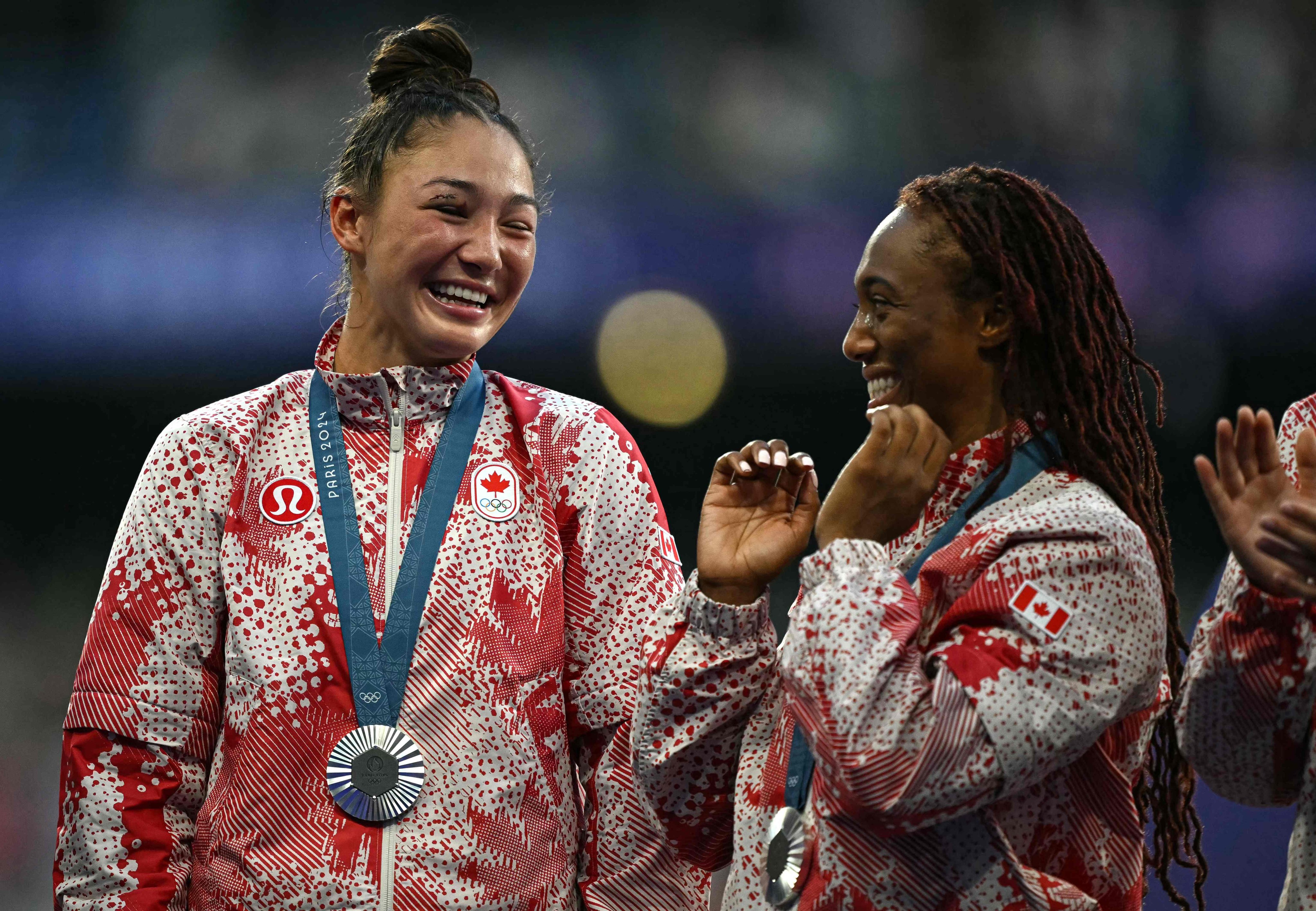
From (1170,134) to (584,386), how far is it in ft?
7.25

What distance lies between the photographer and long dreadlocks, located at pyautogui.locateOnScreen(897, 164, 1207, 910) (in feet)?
5.17

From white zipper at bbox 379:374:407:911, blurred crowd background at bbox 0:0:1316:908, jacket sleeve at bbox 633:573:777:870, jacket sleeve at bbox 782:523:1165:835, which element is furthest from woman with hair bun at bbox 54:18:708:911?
blurred crowd background at bbox 0:0:1316:908

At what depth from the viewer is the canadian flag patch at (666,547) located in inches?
77.6

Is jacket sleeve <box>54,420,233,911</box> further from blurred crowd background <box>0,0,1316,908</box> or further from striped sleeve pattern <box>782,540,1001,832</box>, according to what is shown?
blurred crowd background <box>0,0,1316,908</box>

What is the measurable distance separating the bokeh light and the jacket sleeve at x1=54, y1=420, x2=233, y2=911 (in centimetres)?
315

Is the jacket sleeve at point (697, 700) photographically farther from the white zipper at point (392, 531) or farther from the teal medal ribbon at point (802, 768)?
the white zipper at point (392, 531)

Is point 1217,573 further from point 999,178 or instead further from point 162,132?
point 162,132

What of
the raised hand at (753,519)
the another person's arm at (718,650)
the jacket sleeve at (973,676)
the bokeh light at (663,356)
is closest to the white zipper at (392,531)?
the another person's arm at (718,650)

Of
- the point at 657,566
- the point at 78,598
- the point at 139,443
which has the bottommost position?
the point at 78,598

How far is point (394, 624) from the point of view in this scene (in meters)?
1.82

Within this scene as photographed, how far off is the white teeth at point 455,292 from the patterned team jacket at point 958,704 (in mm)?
660

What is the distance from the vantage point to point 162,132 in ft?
15.5

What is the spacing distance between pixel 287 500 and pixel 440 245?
43 centimetres

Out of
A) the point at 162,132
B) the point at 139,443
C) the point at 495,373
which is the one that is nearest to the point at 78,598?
the point at 139,443
